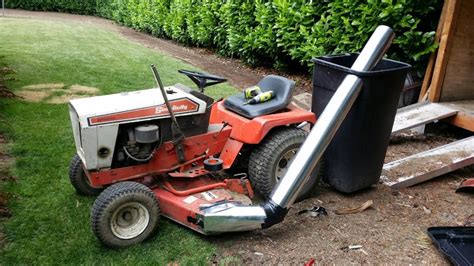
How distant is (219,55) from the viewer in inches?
412

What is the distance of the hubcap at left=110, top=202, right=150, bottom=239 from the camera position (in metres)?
2.65

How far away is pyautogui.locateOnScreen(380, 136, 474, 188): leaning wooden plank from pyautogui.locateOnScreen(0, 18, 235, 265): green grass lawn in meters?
1.79

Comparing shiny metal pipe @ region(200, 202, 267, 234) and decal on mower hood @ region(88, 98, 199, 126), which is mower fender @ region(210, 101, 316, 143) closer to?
decal on mower hood @ region(88, 98, 199, 126)

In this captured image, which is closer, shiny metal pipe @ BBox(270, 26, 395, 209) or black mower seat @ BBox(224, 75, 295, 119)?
shiny metal pipe @ BBox(270, 26, 395, 209)

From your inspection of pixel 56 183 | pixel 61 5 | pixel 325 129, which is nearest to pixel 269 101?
pixel 325 129

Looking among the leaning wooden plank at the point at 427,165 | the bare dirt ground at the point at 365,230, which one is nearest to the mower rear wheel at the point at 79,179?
the bare dirt ground at the point at 365,230

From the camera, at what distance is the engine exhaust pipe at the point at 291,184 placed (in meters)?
2.65

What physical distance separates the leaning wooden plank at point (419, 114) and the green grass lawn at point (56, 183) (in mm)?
2614

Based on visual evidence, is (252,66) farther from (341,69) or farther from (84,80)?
(341,69)

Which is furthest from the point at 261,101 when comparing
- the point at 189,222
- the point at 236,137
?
the point at 189,222

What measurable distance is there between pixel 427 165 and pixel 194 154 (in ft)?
6.65

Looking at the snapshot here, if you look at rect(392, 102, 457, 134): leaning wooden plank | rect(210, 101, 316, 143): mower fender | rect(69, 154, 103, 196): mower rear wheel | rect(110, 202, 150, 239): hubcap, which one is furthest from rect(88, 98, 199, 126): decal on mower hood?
rect(392, 102, 457, 134): leaning wooden plank

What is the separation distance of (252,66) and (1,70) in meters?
4.55

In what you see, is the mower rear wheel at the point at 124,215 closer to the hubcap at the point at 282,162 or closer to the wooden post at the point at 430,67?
the hubcap at the point at 282,162
